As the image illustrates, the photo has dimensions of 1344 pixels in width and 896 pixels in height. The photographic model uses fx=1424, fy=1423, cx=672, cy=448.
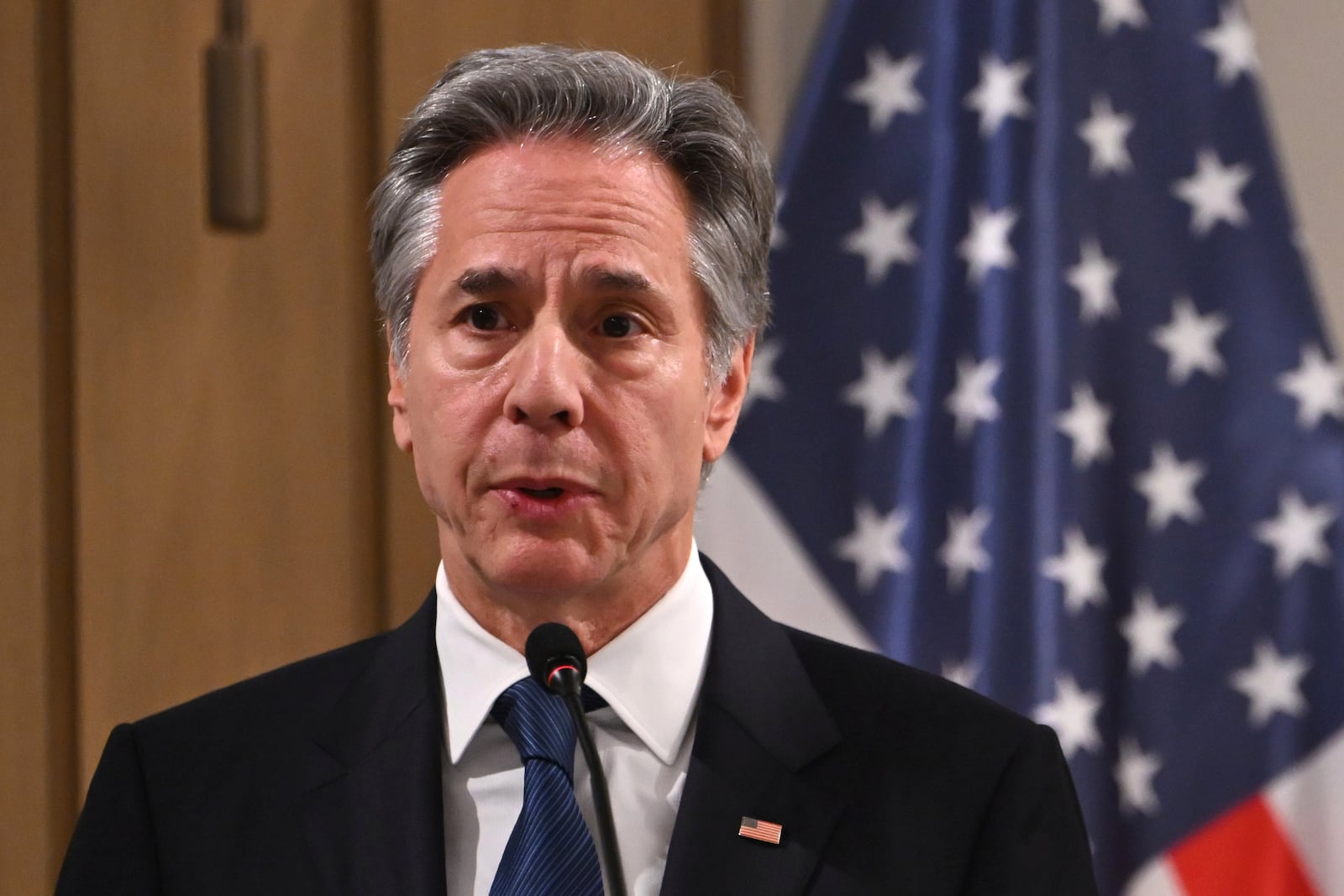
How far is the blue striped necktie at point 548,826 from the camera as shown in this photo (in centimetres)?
121

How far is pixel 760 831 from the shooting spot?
129 centimetres

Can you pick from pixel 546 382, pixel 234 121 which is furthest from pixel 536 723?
pixel 234 121

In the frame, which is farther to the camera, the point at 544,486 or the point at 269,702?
the point at 269,702

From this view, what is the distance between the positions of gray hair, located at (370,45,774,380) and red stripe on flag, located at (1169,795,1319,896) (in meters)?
1.08

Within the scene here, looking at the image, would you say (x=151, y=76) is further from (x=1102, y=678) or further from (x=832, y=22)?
(x=1102, y=678)

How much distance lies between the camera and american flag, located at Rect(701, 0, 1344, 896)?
202 cm

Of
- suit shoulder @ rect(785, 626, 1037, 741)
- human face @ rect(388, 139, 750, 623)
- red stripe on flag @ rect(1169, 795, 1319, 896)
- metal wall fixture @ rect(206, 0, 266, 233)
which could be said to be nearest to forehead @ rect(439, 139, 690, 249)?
human face @ rect(388, 139, 750, 623)

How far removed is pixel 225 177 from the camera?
194 centimetres

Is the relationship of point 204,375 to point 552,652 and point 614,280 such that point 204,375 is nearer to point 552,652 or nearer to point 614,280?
point 614,280

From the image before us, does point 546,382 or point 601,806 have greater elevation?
point 546,382

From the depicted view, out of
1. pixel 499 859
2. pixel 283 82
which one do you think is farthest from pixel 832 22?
pixel 499 859

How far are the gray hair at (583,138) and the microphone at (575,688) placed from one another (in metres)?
0.45

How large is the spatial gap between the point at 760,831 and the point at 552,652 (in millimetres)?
312

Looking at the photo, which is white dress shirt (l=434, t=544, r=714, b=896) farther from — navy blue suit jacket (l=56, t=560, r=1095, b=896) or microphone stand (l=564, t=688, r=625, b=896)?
microphone stand (l=564, t=688, r=625, b=896)
